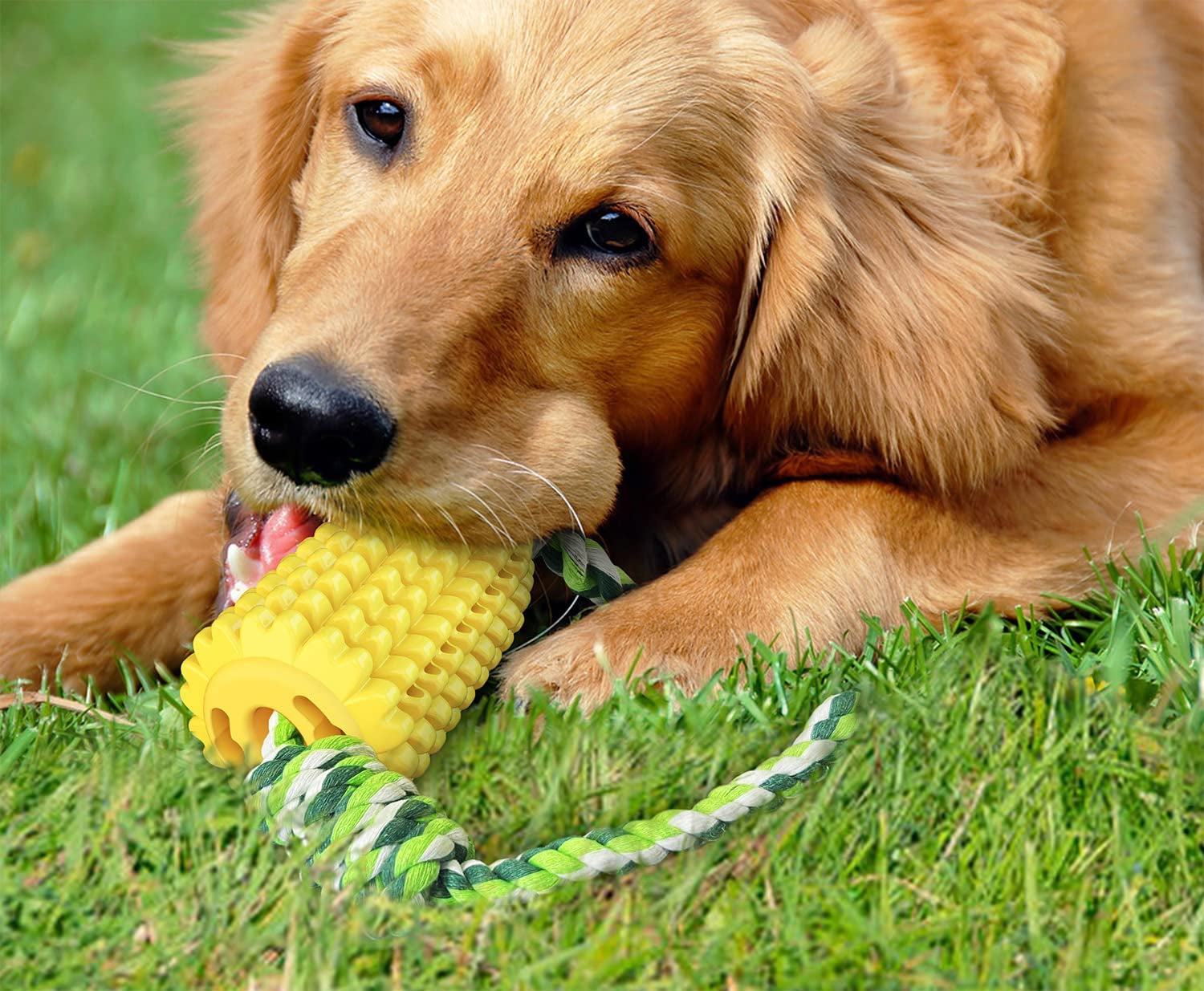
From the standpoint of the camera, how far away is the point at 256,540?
2314 mm

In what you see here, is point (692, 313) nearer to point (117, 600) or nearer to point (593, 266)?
point (593, 266)

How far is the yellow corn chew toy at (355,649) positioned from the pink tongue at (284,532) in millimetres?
95

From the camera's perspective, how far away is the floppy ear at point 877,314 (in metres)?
2.43

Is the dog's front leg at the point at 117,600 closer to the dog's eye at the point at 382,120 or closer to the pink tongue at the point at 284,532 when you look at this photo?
the pink tongue at the point at 284,532

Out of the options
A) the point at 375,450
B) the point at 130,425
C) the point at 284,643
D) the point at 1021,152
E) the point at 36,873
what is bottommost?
the point at 130,425

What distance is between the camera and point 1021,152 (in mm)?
2697

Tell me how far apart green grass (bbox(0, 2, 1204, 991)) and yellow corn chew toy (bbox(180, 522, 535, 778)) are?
0.23 feet

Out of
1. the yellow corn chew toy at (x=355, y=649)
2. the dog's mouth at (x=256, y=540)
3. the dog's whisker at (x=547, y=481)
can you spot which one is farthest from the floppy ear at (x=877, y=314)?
the dog's mouth at (x=256, y=540)

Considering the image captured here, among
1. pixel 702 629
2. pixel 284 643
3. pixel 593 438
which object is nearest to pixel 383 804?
pixel 284 643

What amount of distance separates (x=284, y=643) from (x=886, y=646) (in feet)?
2.86

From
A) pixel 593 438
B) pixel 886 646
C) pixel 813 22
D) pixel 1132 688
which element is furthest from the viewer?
pixel 813 22

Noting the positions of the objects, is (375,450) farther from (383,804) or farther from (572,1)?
(572,1)

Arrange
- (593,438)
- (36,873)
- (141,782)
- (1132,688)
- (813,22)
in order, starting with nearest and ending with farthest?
(36,873) < (141,782) < (1132,688) < (593,438) < (813,22)

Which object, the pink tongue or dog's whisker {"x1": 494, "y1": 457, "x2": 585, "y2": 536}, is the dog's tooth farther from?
dog's whisker {"x1": 494, "y1": 457, "x2": 585, "y2": 536}
